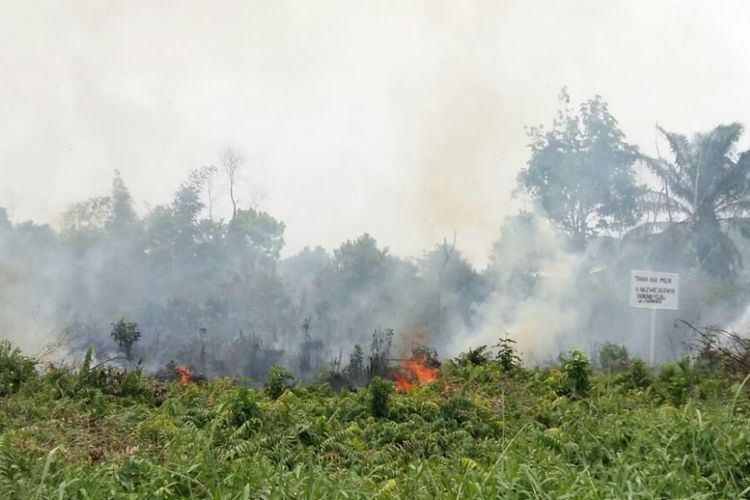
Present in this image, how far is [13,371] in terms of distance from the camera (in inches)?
355

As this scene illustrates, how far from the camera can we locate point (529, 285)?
13.4 m

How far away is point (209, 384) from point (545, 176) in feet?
22.4

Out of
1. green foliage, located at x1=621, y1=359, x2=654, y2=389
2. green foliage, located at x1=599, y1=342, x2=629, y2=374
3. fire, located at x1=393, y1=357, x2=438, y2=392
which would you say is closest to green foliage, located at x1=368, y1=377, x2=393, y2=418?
fire, located at x1=393, y1=357, x2=438, y2=392

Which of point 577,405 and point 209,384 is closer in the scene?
point 577,405

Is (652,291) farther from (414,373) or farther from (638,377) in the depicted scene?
(414,373)

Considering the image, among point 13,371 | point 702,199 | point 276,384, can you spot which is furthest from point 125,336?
point 702,199

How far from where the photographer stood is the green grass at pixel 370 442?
3.93m

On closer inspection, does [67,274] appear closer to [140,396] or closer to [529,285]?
[140,396]

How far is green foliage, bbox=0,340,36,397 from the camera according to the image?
8.70 meters

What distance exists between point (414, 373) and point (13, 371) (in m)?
5.13

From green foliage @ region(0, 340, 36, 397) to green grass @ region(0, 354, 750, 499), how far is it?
0.16 m

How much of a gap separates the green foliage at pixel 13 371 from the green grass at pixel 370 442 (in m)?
0.16

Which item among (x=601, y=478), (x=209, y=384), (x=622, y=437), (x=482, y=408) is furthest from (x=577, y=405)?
(x=209, y=384)

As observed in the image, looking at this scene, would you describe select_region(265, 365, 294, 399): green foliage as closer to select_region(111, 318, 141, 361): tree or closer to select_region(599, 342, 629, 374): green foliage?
select_region(111, 318, 141, 361): tree
